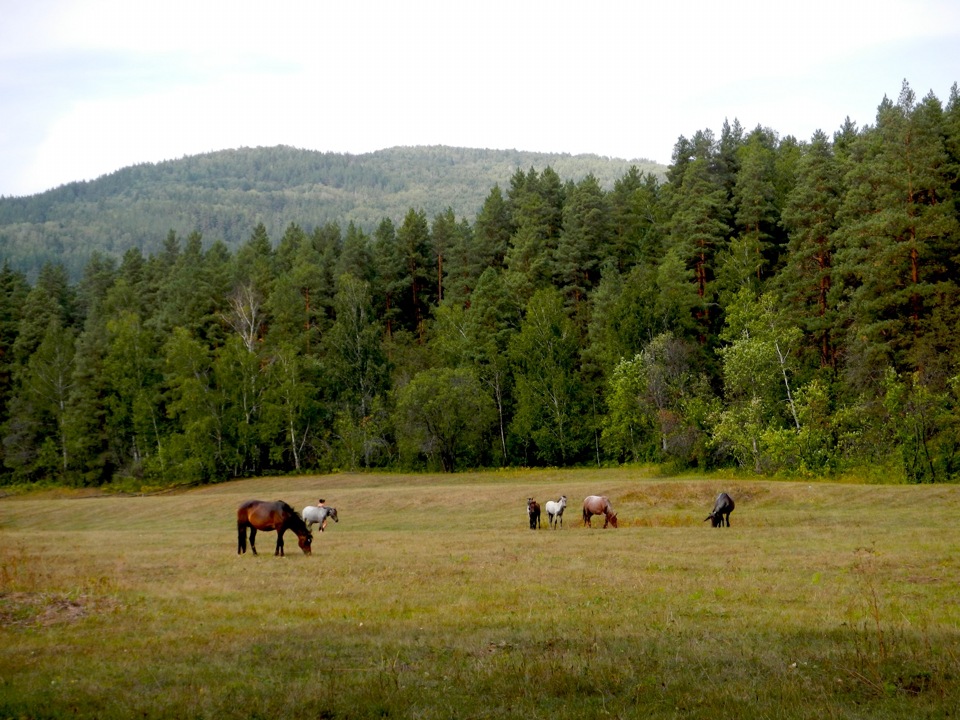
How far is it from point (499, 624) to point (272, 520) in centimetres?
1319

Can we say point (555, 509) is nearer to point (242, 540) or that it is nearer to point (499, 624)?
point (242, 540)

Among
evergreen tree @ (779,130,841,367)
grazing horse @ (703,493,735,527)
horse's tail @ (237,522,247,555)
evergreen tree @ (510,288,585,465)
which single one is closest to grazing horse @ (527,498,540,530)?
grazing horse @ (703,493,735,527)

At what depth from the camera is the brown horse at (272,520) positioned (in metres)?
25.8

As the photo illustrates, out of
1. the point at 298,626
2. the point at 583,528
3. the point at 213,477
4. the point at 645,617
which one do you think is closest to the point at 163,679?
the point at 298,626

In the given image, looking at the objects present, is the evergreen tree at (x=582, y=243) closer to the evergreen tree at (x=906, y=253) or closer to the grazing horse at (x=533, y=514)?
the evergreen tree at (x=906, y=253)

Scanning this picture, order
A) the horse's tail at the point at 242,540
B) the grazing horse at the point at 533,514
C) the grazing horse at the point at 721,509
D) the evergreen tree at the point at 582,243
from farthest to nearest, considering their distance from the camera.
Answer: the evergreen tree at the point at 582,243
the grazing horse at the point at 533,514
the grazing horse at the point at 721,509
the horse's tail at the point at 242,540

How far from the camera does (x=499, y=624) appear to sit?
14.7m

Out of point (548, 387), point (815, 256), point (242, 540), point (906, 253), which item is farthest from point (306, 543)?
point (548, 387)

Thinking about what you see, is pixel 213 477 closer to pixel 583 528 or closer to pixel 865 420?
pixel 583 528

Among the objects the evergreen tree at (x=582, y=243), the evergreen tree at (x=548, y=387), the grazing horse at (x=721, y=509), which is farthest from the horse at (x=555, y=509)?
the evergreen tree at (x=582, y=243)

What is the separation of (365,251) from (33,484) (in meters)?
43.7

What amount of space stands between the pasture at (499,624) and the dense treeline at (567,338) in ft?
67.1

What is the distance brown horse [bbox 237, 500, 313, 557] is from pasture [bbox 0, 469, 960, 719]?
81 cm

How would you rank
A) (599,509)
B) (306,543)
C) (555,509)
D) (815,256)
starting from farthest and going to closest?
(815,256) < (555,509) < (599,509) < (306,543)
